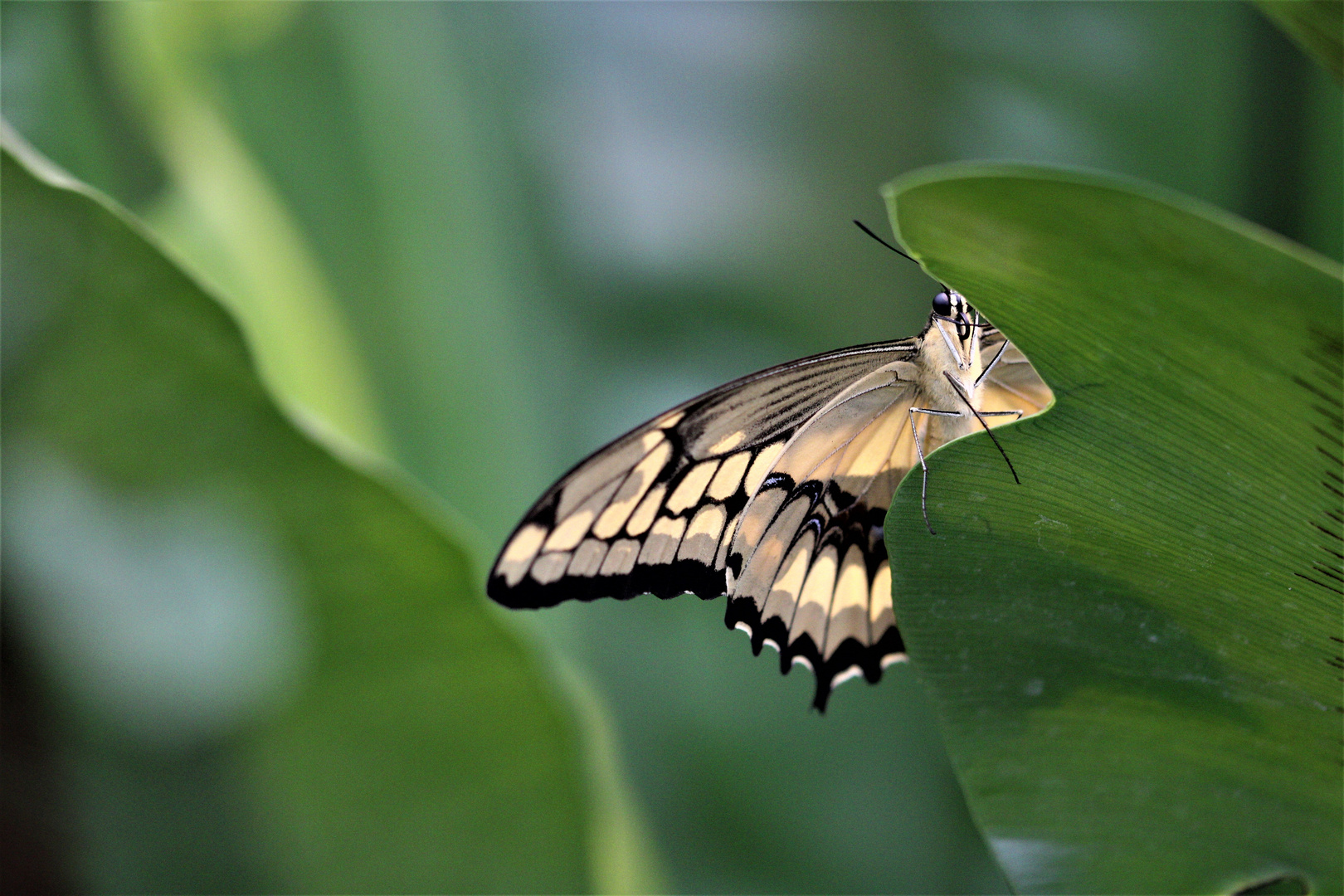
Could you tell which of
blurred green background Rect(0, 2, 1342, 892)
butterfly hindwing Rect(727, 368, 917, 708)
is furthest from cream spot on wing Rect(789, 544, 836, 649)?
blurred green background Rect(0, 2, 1342, 892)

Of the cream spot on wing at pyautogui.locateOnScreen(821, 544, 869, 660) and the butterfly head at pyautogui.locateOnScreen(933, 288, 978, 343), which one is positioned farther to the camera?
the cream spot on wing at pyautogui.locateOnScreen(821, 544, 869, 660)

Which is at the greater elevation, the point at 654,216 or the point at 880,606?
the point at 654,216

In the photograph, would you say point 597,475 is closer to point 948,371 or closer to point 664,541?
point 664,541

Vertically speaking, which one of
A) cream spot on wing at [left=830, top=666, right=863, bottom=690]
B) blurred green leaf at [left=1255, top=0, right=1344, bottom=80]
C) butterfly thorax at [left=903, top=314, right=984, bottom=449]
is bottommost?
cream spot on wing at [left=830, top=666, right=863, bottom=690]

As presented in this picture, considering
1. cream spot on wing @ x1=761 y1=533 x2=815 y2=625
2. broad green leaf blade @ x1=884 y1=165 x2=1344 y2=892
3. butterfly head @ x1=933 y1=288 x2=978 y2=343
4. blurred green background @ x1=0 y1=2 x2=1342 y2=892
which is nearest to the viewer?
broad green leaf blade @ x1=884 y1=165 x2=1344 y2=892

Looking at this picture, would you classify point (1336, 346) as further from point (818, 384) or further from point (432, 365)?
point (432, 365)

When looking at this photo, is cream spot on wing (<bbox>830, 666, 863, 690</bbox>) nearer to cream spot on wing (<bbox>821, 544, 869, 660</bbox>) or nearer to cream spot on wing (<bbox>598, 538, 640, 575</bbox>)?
cream spot on wing (<bbox>821, 544, 869, 660</bbox>)

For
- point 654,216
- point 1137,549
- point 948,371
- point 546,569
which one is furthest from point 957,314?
point 654,216
